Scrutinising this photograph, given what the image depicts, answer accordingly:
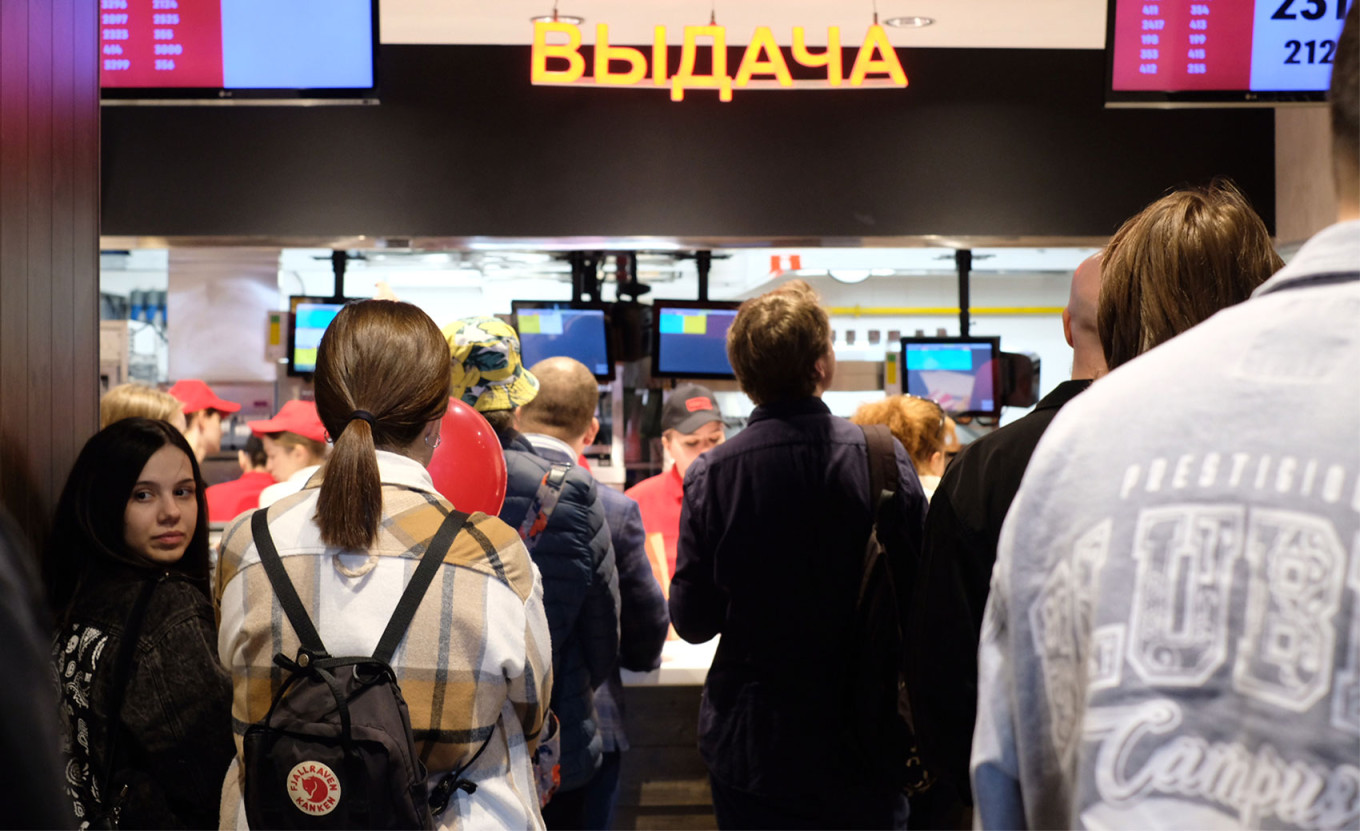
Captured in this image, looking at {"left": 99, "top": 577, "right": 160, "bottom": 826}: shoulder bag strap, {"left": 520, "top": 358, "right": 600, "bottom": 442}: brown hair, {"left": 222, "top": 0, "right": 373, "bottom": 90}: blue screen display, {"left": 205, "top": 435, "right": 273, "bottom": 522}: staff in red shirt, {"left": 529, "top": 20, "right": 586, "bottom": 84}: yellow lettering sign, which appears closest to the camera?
{"left": 99, "top": 577, "right": 160, "bottom": 826}: shoulder bag strap

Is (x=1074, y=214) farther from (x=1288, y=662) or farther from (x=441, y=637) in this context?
(x=1288, y=662)

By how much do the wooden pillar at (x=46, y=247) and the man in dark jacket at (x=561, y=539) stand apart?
0.76m

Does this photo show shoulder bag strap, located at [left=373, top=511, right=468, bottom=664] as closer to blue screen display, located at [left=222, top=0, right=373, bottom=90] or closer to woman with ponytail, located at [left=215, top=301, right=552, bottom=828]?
woman with ponytail, located at [left=215, top=301, right=552, bottom=828]

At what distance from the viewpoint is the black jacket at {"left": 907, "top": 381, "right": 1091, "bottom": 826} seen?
1583 mm

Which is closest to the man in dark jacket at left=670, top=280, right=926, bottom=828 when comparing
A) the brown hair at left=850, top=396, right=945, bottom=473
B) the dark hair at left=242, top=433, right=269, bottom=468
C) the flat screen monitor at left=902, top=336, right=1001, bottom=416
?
the brown hair at left=850, top=396, right=945, bottom=473

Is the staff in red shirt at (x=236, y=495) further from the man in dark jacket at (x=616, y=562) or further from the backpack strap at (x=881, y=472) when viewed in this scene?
the backpack strap at (x=881, y=472)

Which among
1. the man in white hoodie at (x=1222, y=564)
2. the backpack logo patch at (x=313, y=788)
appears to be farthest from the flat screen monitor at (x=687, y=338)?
the man in white hoodie at (x=1222, y=564)

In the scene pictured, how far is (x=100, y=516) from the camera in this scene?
6.84 feet

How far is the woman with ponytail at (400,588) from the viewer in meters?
1.59

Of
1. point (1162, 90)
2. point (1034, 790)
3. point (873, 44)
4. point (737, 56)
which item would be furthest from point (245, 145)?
point (1034, 790)

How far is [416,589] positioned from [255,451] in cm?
424

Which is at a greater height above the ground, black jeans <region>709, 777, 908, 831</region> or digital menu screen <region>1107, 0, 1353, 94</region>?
digital menu screen <region>1107, 0, 1353, 94</region>

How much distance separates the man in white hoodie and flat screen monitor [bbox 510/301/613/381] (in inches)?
211

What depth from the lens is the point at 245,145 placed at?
5.70 metres
